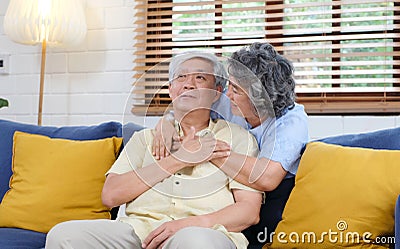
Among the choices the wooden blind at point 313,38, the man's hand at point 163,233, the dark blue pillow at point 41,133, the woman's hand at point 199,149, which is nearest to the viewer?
the man's hand at point 163,233

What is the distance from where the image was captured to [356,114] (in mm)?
2850

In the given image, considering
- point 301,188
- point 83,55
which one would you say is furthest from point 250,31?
point 301,188

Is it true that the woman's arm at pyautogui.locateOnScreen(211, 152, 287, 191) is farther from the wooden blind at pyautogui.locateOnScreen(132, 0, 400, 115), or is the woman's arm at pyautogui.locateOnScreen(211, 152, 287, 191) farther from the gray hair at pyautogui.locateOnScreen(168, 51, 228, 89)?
the wooden blind at pyautogui.locateOnScreen(132, 0, 400, 115)

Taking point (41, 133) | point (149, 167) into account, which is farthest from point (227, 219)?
point (41, 133)

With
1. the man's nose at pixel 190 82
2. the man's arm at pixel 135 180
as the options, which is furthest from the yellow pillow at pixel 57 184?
the man's nose at pixel 190 82

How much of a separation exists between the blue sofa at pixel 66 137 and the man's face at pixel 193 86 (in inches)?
8.8

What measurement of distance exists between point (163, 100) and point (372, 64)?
1.13 m

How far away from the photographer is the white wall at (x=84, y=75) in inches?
126

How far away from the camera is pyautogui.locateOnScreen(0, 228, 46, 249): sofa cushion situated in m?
2.18

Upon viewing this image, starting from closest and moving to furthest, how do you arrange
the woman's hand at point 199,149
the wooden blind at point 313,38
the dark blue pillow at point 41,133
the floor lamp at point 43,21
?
the woman's hand at point 199,149 < the dark blue pillow at point 41,133 < the wooden blind at point 313,38 < the floor lamp at point 43,21

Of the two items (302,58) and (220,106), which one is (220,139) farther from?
(302,58)

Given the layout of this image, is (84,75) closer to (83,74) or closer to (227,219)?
(83,74)

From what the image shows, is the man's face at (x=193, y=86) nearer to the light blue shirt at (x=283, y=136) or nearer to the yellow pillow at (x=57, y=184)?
the light blue shirt at (x=283, y=136)

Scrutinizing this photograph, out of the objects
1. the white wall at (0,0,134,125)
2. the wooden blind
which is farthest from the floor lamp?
the wooden blind
